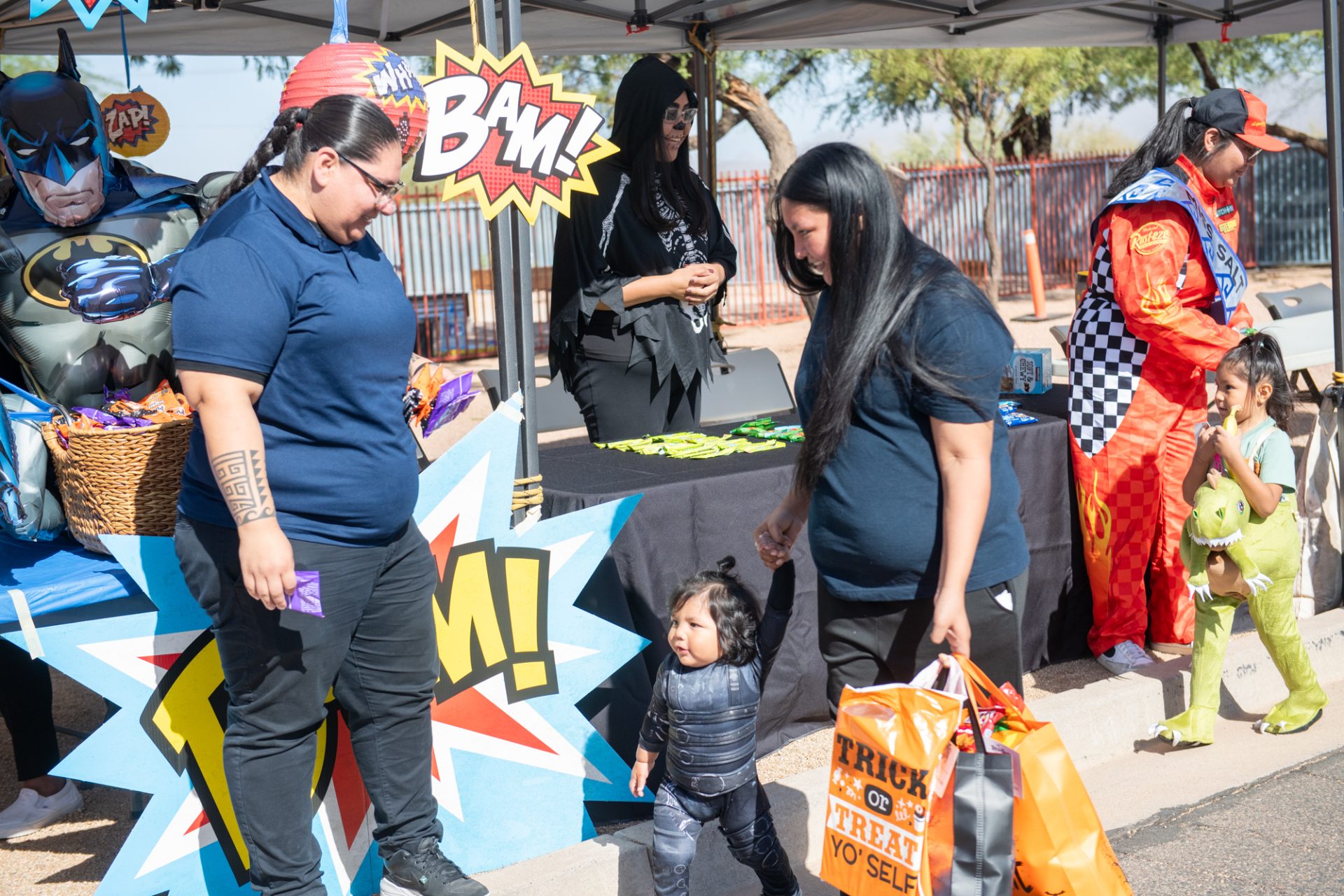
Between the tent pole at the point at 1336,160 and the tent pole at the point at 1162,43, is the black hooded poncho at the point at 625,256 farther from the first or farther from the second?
the tent pole at the point at 1162,43

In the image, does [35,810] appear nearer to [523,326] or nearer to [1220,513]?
[523,326]

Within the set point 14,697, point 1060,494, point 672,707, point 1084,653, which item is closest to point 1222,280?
point 1060,494

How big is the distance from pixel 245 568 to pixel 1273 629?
2.97 metres

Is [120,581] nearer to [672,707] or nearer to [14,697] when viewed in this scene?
[14,697]

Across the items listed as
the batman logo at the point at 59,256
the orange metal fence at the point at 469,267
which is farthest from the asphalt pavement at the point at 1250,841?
the orange metal fence at the point at 469,267

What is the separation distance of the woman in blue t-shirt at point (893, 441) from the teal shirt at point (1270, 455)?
5.15ft

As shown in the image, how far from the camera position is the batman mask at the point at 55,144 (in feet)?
9.99

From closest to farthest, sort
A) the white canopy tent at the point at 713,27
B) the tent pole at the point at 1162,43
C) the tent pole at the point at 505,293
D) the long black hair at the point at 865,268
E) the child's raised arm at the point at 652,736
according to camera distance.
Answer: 1. the long black hair at the point at 865,268
2. the child's raised arm at the point at 652,736
3. the tent pole at the point at 505,293
4. the white canopy tent at the point at 713,27
5. the tent pole at the point at 1162,43

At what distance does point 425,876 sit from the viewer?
2711 mm

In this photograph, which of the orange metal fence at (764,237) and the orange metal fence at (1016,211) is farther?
the orange metal fence at (1016,211)

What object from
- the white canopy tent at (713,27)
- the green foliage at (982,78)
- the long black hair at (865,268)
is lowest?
the long black hair at (865,268)

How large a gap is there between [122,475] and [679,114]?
195 cm

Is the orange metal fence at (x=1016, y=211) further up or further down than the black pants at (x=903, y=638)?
further up

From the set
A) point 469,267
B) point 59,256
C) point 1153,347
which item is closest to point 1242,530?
point 1153,347
